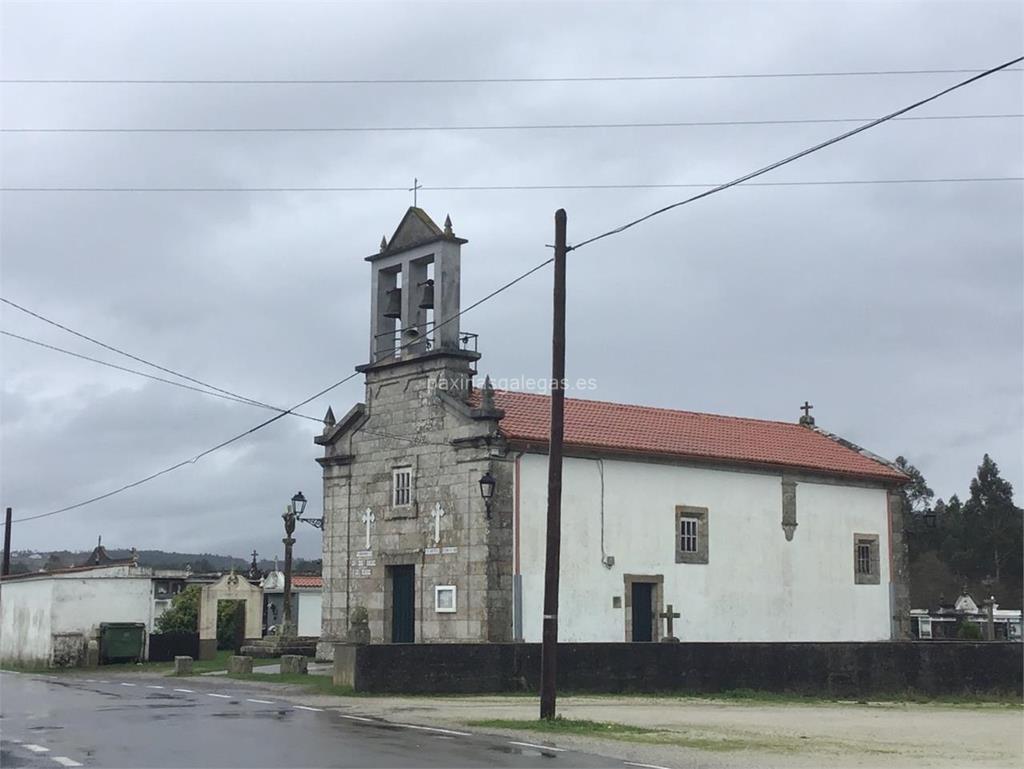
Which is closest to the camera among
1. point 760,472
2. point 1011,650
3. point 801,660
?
point 801,660

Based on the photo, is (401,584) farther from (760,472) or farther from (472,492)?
(760,472)

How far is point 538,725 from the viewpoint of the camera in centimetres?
1886

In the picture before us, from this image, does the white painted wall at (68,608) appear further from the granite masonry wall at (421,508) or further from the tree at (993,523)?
the tree at (993,523)

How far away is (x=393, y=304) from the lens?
33562 mm

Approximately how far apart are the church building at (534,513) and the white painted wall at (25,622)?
10.8 meters

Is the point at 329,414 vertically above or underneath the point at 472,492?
above

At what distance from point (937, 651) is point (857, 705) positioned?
479cm

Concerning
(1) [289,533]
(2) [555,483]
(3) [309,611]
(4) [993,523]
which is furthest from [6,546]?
(4) [993,523]

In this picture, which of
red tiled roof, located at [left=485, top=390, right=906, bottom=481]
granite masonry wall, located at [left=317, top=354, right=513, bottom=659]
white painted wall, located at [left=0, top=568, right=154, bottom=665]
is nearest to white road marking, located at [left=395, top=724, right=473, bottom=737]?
granite masonry wall, located at [left=317, top=354, right=513, bottom=659]

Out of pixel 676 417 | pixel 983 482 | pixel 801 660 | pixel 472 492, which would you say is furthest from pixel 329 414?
pixel 983 482

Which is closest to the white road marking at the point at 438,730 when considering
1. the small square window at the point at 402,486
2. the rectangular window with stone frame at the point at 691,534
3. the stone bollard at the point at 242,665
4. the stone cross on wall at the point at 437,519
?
the stone cross on wall at the point at 437,519

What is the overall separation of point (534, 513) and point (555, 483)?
9929 mm

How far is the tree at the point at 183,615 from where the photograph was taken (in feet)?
160

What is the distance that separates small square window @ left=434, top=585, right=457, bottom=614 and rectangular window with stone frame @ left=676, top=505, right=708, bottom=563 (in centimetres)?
590
